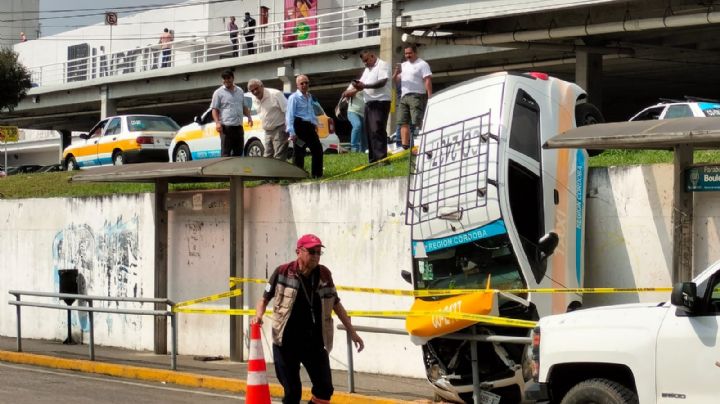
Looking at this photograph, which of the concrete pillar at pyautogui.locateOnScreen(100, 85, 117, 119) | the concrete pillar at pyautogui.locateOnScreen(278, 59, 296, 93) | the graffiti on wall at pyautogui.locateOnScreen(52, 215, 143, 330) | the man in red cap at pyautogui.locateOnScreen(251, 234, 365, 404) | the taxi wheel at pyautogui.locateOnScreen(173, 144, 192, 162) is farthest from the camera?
the concrete pillar at pyautogui.locateOnScreen(100, 85, 117, 119)

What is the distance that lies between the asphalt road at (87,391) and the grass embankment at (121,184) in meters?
3.80

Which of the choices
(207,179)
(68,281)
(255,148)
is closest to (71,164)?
(255,148)

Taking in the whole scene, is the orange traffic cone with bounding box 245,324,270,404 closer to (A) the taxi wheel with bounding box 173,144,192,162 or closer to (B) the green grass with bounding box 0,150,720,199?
(B) the green grass with bounding box 0,150,720,199

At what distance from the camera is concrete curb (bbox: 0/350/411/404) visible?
1312 cm

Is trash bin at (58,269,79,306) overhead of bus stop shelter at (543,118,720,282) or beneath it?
beneath

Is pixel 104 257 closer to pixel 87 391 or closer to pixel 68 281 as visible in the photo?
pixel 68 281

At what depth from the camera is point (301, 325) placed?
9.77 m

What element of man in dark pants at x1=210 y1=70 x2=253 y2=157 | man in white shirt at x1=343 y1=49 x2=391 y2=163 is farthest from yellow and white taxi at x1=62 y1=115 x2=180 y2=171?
man in white shirt at x1=343 y1=49 x2=391 y2=163

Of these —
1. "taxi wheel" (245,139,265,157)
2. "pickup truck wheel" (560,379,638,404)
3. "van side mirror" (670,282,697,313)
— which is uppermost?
"taxi wheel" (245,139,265,157)

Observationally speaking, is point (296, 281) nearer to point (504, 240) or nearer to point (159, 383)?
point (504, 240)

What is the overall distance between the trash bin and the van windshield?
9240mm

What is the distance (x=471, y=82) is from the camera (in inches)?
505

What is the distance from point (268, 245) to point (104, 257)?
436cm

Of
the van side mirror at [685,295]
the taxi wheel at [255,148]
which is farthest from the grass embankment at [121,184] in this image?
the van side mirror at [685,295]
